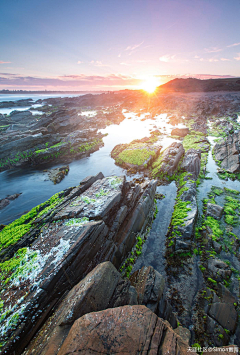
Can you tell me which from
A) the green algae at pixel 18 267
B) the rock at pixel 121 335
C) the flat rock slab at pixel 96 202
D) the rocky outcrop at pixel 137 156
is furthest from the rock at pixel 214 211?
the green algae at pixel 18 267

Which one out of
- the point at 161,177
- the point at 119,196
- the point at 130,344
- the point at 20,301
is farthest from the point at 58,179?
the point at 130,344

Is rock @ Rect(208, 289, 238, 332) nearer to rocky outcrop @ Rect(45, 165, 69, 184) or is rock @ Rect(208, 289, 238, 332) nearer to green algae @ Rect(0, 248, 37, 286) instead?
green algae @ Rect(0, 248, 37, 286)

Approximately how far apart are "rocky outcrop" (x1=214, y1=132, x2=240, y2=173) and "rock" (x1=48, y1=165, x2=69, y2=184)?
82.3 feet

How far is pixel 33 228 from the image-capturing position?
1093 cm

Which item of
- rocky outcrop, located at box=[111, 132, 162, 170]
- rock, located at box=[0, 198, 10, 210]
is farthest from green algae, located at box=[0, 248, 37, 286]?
rocky outcrop, located at box=[111, 132, 162, 170]

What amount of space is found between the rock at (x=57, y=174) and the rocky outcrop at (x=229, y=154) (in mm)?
25096

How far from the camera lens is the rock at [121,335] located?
420 centimetres

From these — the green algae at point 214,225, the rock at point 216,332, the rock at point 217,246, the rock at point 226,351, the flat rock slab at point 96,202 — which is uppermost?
the flat rock slab at point 96,202

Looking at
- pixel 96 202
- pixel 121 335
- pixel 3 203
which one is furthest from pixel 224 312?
pixel 3 203

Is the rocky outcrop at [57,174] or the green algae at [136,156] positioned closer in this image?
the rocky outcrop at [57,174]

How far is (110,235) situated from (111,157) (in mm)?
21216

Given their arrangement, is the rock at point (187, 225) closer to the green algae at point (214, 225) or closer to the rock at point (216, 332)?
the green algae at point (214, 225)

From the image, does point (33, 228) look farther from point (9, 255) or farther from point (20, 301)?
point (20, 301)

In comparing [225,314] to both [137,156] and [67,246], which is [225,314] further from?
[137,156]
